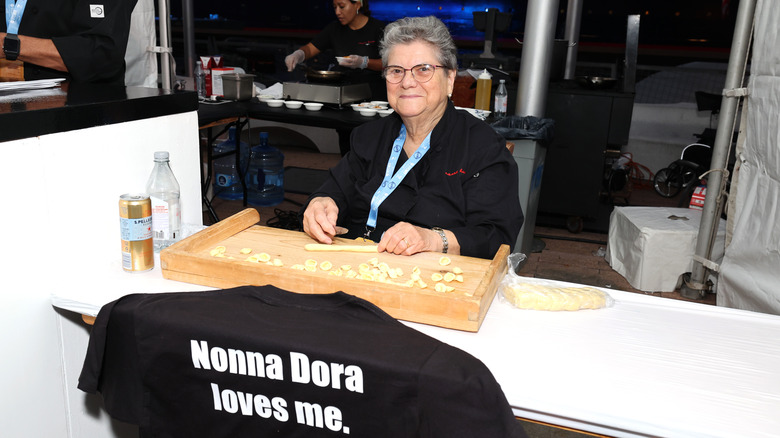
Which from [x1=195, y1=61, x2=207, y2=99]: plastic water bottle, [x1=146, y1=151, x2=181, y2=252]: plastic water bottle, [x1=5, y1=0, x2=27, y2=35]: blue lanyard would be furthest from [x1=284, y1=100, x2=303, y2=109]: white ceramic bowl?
[x1=146, y1=151, x2=181, y2=252]: plastic water bottle

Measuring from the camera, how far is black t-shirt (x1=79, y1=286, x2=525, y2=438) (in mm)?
919

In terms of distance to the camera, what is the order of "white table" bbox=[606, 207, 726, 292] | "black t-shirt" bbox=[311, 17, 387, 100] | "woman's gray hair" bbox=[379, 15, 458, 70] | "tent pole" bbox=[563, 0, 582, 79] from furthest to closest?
1. "tent pole" bbox=[563, 0, 582, 79]
2. "black t-shirt" bbox=[311, 17, 387, 100]
3. "white table" bbox=[606, 207, 726, 292]
4. "woman's gray hair" bbox=[379, 15, 458, 70]

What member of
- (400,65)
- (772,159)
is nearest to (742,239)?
(772,159)

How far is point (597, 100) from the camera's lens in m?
4.44

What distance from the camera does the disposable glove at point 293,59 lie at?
193 inches

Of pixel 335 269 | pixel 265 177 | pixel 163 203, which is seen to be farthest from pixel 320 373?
pixel 265 177

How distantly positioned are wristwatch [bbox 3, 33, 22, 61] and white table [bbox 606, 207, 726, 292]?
3.44m

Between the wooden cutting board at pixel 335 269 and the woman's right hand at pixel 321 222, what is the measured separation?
0.12 ft

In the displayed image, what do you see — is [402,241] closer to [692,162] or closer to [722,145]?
[722,145]

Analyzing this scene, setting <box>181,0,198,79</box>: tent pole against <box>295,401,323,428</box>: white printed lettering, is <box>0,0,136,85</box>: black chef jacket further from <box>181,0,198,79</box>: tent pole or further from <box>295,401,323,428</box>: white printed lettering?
<box>181,0,198,79</box>: tent pole

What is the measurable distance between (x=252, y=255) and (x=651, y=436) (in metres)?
0.97

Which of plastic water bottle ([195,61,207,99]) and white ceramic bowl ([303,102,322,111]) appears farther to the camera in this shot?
plastic water bottle ([195,61,207,99])

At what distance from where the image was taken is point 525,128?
371 cm

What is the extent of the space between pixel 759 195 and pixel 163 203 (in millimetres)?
2783
